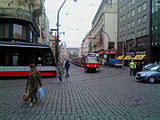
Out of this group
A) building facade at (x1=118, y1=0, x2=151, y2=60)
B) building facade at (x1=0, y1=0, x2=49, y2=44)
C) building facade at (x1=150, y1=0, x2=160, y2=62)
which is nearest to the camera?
building facade at (x1=0, y1=0, x2=49, y2=44)

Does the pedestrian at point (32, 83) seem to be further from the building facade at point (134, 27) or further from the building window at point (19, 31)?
the building facade at point (134, 27)

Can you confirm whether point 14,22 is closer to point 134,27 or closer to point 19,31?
point 19,31

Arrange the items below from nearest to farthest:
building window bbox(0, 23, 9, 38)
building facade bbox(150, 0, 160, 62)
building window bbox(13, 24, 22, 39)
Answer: building window bbox(0, 23, 9, 38), building window bbox(13, 24, 22, 39), building facade bbox(150, 0, 160, 62)

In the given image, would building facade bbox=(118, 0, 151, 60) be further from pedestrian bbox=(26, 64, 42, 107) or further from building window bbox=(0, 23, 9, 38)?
pedestrian bbox=(26, 64, 42, 107)

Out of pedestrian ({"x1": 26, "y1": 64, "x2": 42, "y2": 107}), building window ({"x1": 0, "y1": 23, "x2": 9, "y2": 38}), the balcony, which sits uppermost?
the balcony

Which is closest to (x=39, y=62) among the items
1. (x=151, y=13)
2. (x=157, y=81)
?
(x=157, y=81)

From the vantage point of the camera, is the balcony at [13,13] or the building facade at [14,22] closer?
the balcony at [13,13]

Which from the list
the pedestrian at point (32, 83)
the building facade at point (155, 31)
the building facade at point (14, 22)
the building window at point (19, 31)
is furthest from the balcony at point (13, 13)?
the building facade at point (155, 31)

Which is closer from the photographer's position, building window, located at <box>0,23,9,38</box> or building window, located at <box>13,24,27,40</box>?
building window, located at <box>0,23,9,38</box>

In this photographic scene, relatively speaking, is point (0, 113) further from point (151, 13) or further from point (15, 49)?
point (151, 13)

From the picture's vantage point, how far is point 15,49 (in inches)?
679

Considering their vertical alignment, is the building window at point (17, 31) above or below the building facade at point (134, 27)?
below

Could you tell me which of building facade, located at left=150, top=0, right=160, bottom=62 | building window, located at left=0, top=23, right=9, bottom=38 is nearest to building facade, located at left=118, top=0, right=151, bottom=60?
building facade, located at left=150, top=0, right=160, bottom=62

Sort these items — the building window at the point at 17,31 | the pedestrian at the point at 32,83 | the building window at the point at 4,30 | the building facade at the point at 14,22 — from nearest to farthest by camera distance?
the pedestrian at the point at 32,83
the building facade at the point at 14,22
the building window at the point at 4,30
the building window at the point at 17,31
